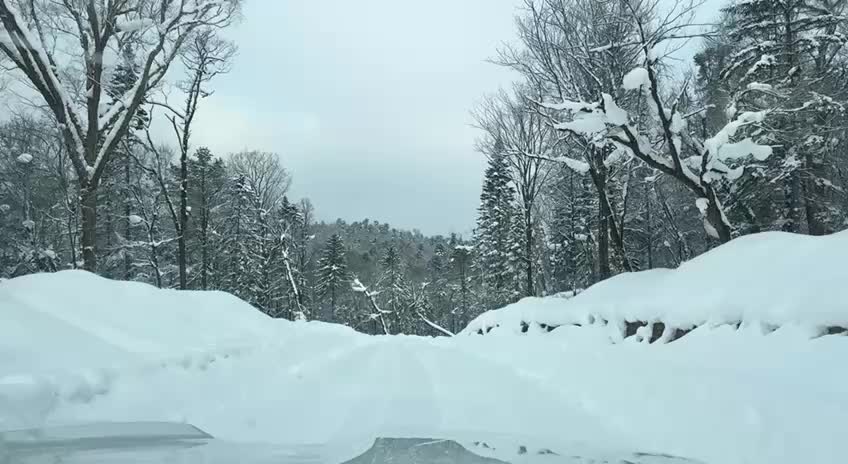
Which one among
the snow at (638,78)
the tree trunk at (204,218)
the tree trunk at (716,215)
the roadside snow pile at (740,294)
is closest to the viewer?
the roadside snow pile at (740,294)

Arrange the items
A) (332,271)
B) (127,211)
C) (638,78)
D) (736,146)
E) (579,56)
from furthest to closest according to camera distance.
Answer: (332,271) < (127,211) < (579,56) < (638,78) < (736,146)

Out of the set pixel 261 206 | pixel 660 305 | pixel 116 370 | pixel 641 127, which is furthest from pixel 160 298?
pixel 261 206

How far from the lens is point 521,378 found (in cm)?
719

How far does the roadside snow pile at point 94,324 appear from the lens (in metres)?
5.27

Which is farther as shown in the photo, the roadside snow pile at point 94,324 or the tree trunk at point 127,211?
the tree trunk at point 127,211

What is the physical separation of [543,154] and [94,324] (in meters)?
17.6

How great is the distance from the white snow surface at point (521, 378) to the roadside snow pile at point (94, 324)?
29 mm

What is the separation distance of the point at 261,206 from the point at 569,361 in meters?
28.9

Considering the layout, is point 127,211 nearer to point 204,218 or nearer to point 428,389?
point 204,218

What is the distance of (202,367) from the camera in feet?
21.6

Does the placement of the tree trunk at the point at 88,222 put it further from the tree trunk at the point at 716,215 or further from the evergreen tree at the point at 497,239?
the evergreen tree at the point at 497,239

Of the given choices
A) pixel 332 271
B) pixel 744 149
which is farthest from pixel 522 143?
pixel 332 271

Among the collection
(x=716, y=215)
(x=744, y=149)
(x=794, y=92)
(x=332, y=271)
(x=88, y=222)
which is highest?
(x=332, y=271)

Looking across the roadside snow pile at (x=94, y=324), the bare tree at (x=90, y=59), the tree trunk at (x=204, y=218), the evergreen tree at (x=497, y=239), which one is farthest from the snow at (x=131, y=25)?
the evergreen tree at (x=497, y=239)
